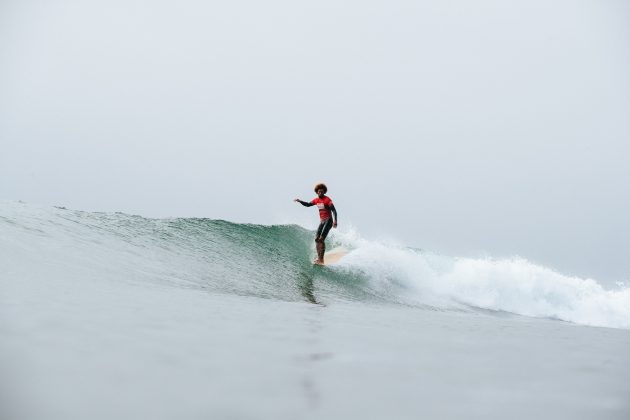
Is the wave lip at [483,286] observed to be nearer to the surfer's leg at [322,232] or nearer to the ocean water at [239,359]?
the surfer's leg at [322,232]

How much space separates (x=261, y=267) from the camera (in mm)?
10031

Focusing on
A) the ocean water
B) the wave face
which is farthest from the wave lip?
the ocean water

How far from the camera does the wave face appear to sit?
6453mm

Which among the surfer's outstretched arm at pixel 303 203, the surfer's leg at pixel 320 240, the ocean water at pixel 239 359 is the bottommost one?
the ocean water at pixel 239 359

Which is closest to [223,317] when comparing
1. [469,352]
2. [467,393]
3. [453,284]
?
[469,352]

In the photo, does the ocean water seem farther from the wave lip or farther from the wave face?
the wave lip

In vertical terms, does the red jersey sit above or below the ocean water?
above

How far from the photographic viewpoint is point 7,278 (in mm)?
4281

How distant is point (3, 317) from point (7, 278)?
1902 millimetres

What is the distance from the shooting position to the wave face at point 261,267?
6.45 meters

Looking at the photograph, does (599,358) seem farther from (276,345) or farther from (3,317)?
(3,317)

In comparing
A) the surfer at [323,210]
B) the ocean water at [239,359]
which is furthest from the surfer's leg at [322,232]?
the ocean water at [239,359]

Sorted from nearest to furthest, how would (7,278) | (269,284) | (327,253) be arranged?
(7,278), (269,284), (327,253)

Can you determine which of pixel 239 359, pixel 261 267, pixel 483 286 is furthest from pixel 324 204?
pixel 239 359
